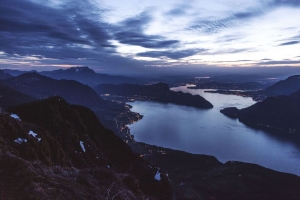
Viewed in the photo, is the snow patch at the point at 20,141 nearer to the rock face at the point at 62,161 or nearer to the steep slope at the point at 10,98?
the rock face at the point at 62,161

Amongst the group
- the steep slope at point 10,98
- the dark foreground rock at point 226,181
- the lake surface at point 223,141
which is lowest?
the lake surface at point 223,141

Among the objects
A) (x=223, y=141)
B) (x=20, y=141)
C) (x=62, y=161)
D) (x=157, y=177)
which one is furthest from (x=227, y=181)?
(x=20, y=141)

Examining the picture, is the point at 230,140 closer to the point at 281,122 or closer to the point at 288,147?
the point at 288,147

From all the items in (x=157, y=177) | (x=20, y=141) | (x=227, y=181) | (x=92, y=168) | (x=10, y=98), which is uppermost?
(x=20, y=141)

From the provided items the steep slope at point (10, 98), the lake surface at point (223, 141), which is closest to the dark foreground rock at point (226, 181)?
the lake surface at point (223, 141)

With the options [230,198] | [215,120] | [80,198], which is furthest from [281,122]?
[80,198]

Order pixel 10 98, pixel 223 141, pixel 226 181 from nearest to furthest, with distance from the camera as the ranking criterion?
1. pixel 226 181
2. pixel 223 141
3. pixel 10 98

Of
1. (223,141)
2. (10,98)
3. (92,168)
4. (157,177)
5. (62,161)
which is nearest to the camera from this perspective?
(92,168)

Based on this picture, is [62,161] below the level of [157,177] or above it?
above

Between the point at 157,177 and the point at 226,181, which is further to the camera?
the point at 226,181

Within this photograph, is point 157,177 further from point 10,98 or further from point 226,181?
point 10,98
